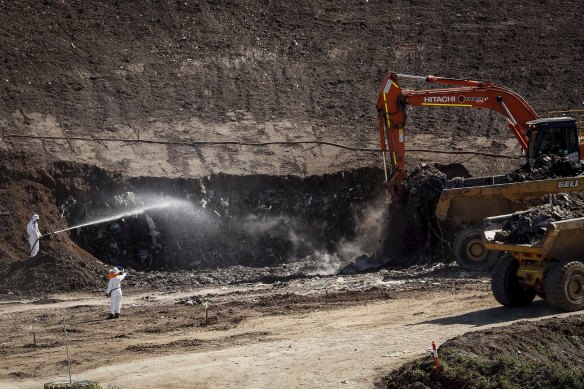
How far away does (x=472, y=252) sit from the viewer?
23.2 meters

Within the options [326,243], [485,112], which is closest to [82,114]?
[326,243]

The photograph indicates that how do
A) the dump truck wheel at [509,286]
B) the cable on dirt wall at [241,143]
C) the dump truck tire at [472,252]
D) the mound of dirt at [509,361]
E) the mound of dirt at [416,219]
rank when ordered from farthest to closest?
1. the cable on dirt wall at [241,143]
2. the mound of dirt at [416,219]
3. the dump truck tire at [472,252]
4. the dump truck wheel at [509,286]
5. the mound of dirt at [509,361]

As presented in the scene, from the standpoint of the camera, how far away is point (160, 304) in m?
22.6

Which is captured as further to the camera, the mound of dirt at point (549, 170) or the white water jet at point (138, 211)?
the white water jet at point (138, 211)

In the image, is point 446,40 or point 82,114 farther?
point 446,40

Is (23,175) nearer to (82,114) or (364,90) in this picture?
(82,114)

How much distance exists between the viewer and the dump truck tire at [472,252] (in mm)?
22969

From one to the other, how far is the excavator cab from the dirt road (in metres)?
4.05

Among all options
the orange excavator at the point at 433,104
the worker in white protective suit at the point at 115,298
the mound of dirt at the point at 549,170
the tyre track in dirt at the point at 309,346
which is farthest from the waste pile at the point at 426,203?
the worker in white protective suit at the point at 115,298

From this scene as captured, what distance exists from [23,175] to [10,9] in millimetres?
11277

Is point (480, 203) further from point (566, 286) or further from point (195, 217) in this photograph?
point (195, 217)

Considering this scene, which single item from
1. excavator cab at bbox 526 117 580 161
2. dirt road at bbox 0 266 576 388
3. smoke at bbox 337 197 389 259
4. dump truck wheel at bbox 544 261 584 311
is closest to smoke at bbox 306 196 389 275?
smoke at bbox 337 197 389 259

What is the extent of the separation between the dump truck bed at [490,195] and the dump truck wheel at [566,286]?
5.09m

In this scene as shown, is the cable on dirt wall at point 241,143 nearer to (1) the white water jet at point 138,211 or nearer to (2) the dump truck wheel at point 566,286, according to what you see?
(1) the white water jet at point 138,211
